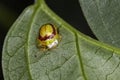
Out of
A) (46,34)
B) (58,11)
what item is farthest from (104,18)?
(58,11)

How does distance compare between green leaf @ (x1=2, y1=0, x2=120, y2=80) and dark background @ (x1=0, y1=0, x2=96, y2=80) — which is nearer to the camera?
green leaf @ (x1=2, y1=0, x2=120, y2=80)

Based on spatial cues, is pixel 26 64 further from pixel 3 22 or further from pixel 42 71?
pixel 3 22

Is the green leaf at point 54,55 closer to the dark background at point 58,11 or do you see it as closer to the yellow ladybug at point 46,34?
the yellow ladybug at point 46,34

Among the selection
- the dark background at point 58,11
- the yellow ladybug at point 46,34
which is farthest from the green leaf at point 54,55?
the dark background at point 58,11

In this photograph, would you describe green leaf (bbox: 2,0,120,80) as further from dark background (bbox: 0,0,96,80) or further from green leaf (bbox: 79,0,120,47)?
dark background (bbox: 0,0,96,80)

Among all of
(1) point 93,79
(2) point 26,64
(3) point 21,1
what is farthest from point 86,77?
(3) point 21,1

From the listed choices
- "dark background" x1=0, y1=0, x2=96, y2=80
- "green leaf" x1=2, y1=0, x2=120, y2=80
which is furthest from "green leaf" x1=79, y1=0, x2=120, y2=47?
"dark background" x1=0, y1=0, x2=96, y2=80
